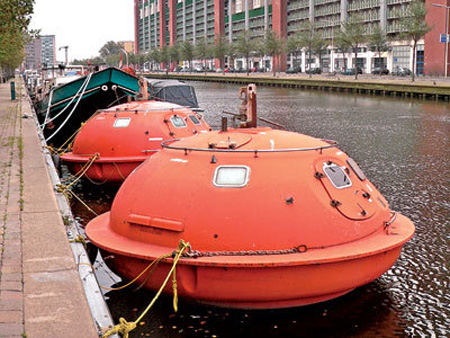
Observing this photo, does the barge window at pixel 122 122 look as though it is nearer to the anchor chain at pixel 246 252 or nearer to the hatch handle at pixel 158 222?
the hatch handle at pixel 158 222

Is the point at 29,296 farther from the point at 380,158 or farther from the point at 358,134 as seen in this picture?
the point at 358,134

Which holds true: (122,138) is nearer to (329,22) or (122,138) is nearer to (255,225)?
(255,225)

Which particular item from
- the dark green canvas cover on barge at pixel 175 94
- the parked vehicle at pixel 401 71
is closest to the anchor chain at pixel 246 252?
the dark green canvas cover on barge at pixel 175 94

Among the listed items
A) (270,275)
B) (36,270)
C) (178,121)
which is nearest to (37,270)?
(36,270)

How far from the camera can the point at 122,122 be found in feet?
51.2

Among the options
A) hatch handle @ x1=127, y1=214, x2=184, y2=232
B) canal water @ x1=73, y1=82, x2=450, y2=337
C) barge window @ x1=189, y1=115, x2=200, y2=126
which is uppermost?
barge window @ x1=189, y1=115, x2=200, y2=126

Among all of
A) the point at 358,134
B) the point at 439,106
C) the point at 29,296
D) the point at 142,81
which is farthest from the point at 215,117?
the point at 29,296

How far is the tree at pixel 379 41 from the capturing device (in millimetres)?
87750

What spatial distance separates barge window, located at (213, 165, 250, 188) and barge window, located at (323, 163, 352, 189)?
39.5 inches

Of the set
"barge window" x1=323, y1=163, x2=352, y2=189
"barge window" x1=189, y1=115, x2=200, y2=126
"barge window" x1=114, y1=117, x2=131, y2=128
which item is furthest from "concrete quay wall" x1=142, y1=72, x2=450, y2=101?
"barge window" x1=323, y1=163, x2=352, y2=189

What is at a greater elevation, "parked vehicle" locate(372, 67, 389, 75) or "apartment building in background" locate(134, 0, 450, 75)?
"apartment building in background" locate(134, 0, 450, 75)

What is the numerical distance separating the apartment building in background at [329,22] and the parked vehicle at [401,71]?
1.62m

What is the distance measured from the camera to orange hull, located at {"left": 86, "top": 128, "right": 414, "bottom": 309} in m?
→ 7.21

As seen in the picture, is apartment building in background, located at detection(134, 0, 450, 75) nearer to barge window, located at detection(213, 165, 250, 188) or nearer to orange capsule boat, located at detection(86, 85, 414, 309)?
orange capsule boat, located at detection(86, 85, 414, 309)
